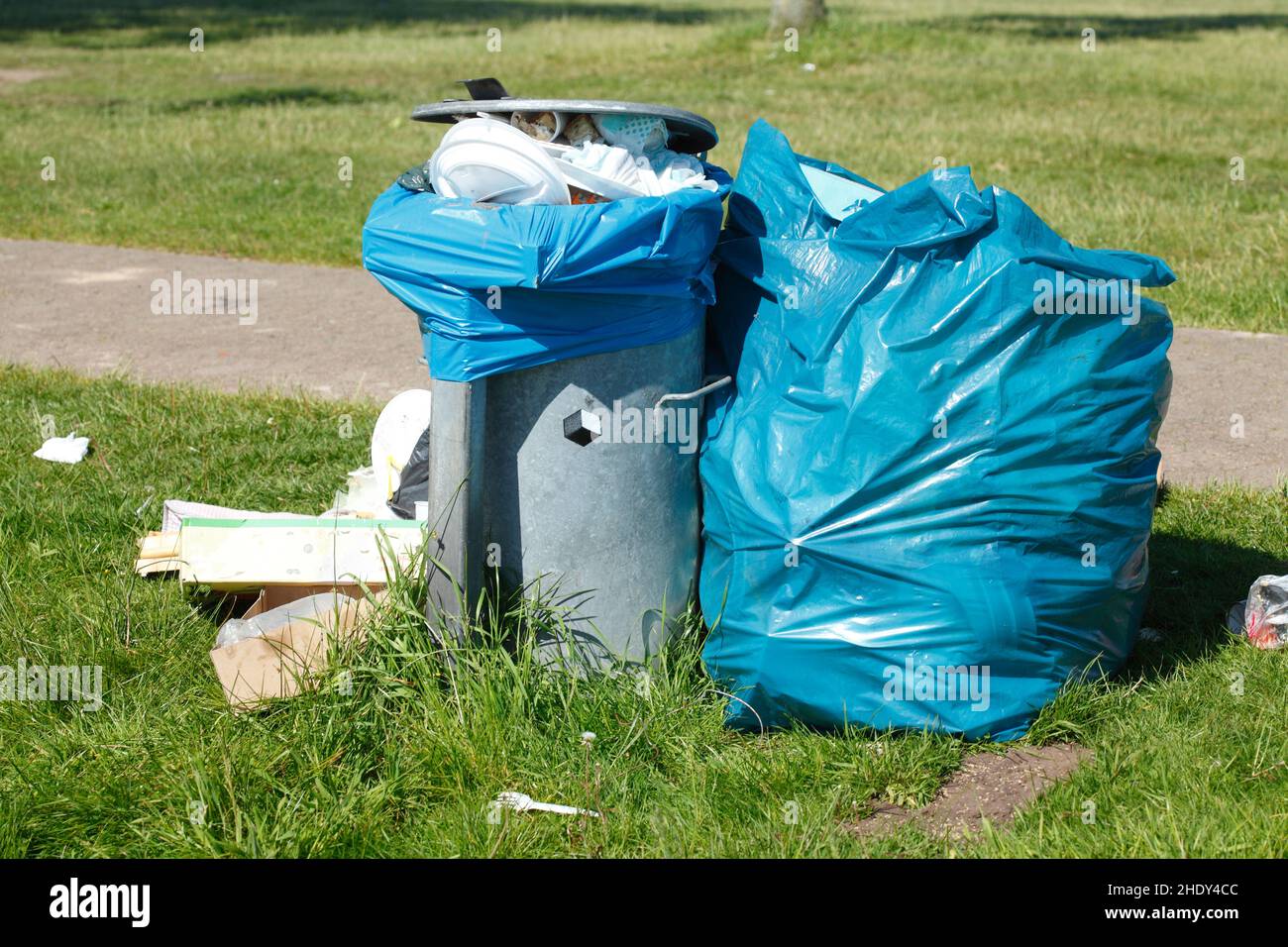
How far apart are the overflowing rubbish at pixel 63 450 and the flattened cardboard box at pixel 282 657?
1873 millimetres

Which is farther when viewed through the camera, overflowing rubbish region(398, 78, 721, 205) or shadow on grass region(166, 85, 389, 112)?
shadow on grass region(166, 85, 389, 112)

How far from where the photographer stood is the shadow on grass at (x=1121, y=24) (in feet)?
65.1

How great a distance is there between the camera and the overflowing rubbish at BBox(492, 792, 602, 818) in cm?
265

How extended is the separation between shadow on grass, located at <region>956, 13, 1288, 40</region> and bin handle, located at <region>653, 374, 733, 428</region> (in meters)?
17.8

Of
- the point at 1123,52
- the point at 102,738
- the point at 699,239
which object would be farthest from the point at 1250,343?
the point at 1123,52

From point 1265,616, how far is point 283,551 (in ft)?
7.88

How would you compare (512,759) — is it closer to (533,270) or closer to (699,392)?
(699,392)

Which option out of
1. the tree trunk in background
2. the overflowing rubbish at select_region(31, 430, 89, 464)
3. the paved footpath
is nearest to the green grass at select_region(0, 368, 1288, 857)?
the overflowing rubbish at select_region(31, 430, 89, 464)

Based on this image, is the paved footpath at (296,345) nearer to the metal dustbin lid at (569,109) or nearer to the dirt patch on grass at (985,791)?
the dirt patch on grass at (985,791)

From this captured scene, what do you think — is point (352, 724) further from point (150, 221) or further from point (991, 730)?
point (150, 221)

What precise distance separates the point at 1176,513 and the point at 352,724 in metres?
2.67

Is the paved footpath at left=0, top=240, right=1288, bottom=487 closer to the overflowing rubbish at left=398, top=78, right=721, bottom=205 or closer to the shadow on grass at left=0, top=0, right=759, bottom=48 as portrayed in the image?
the overflowing rubbish at left=398, top=78, right=721, bottom=205

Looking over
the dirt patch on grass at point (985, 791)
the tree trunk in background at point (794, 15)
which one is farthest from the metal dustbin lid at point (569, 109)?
the tree trunk in background at point (794, 15)

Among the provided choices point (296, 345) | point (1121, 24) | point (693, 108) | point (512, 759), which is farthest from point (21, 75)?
point (1121, 24)
